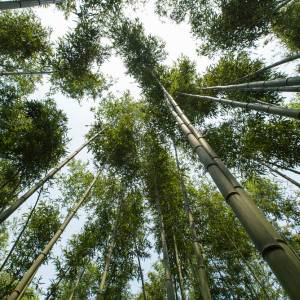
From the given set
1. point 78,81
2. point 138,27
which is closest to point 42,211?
point 78,81

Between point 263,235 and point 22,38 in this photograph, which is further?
point 22,38

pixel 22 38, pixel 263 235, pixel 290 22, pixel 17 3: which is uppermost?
pixel 22 38

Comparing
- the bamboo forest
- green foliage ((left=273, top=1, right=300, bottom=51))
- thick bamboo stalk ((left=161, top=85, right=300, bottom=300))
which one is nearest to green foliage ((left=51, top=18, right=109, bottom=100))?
the bamboo forest

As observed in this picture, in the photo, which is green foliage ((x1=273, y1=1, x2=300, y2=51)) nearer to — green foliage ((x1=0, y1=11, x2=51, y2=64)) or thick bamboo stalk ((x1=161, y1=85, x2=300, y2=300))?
green foliage ((x1=0, y1=11, x2=51, y2=64))

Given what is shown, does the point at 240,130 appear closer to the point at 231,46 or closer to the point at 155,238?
the point at 231,46

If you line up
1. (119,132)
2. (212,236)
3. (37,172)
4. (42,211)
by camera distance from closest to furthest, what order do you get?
1. (37,172)
2. (212,236)
3. (42,211)
4. (119,132)

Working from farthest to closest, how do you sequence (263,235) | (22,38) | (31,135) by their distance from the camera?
(22,38), (31,135), (263,235)

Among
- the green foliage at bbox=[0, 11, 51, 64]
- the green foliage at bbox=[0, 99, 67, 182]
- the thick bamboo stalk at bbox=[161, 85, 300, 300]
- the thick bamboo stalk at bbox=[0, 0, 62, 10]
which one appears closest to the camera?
the thick bamboo stalk at bbox=[161, 85, 300, 300]

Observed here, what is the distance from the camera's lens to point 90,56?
7.69 m

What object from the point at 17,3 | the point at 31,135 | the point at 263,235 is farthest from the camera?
the point at 31,135

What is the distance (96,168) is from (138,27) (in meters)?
5.25

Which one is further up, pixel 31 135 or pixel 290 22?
pixel 290 22

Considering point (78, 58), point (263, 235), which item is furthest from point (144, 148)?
point (263, 235)

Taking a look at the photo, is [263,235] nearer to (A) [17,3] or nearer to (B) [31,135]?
(A) [17,3]
